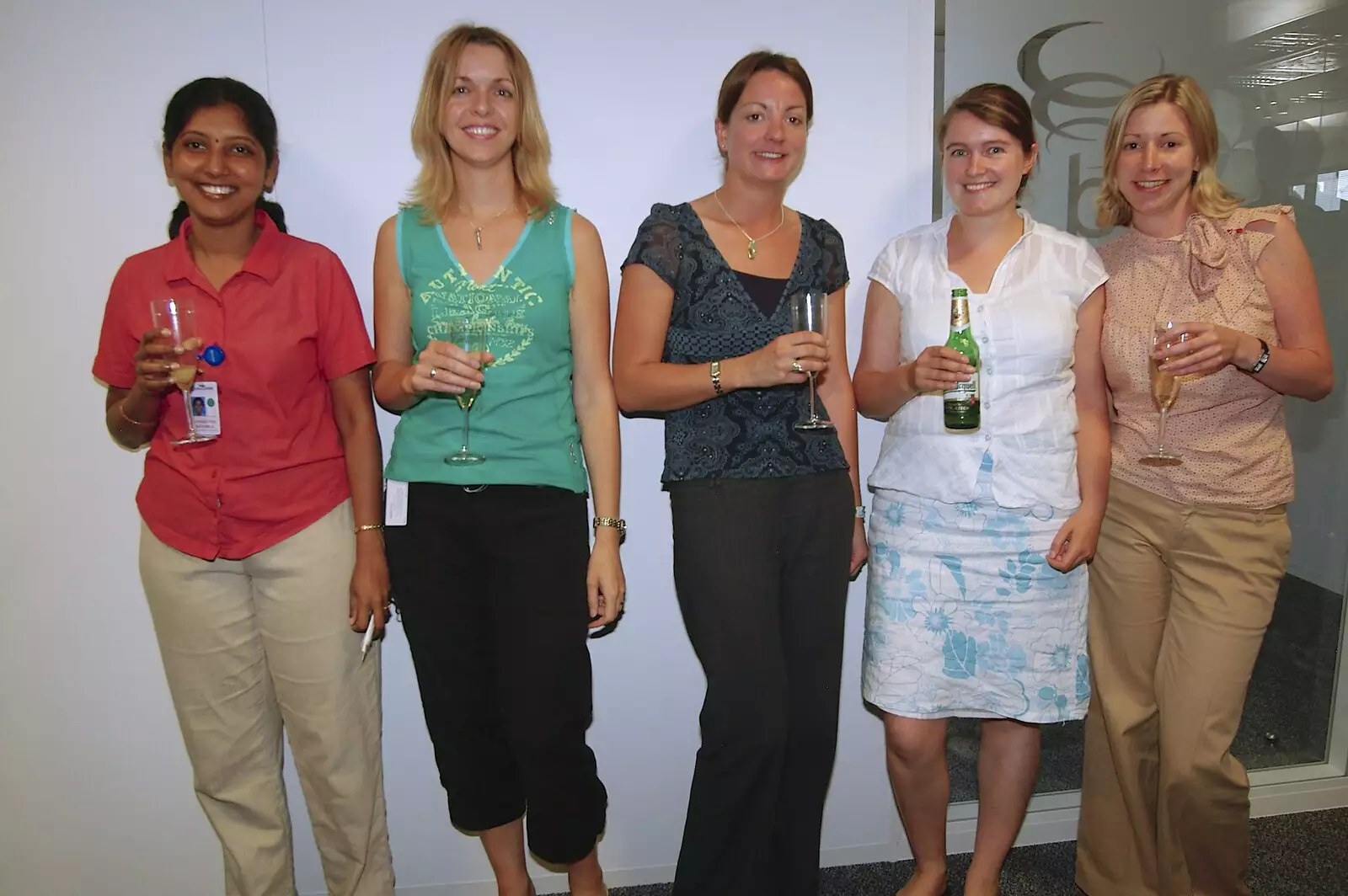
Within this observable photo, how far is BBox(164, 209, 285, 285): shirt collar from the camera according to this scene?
1.99 metres

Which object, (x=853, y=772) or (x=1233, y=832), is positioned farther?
(x=853, y=772)

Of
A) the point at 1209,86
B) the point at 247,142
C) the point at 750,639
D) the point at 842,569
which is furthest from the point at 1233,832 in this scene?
the point at 247,142

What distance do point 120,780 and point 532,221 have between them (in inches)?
78.3

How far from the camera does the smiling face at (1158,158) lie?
7.08 feet

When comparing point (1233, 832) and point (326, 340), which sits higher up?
point (326, 340)

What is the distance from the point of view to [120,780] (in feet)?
8.07

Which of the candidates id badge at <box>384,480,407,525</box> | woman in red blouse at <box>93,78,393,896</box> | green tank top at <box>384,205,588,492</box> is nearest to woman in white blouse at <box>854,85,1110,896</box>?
green tank top at <box>384,205,588,492</box>

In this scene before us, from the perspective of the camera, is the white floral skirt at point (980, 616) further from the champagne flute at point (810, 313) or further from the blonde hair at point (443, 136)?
the blonde hair at point (443, 136)

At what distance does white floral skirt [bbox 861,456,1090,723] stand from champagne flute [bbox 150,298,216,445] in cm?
169

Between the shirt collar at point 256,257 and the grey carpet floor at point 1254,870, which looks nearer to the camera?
the shirt collar at point 256,257

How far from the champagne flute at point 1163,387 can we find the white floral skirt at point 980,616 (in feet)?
0.90

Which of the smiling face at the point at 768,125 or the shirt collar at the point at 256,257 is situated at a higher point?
the smiling face at the point at 768,125

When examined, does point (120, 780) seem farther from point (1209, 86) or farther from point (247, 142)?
point (1209, 86)

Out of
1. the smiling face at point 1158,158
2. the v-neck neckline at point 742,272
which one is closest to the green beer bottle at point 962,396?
the v-neck neckline at point 742,272
